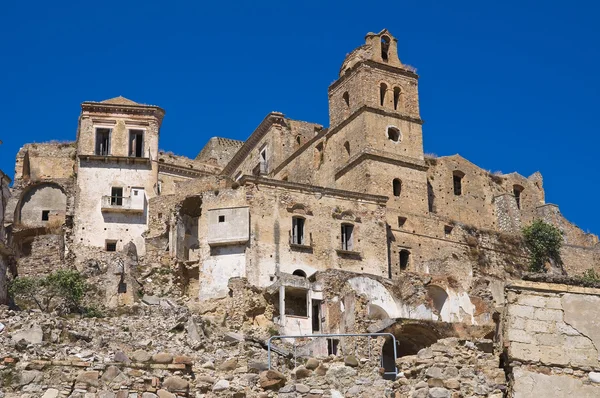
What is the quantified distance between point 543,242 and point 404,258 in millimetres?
11620

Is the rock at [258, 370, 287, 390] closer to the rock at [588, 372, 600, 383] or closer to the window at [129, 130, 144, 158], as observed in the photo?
the rock at [588, 372, 600, 383]

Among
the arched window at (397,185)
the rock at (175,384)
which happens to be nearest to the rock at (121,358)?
the rock at (175,384)

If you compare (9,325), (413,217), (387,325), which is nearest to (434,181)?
(413,217)

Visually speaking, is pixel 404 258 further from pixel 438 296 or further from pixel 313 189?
pixel 313 189

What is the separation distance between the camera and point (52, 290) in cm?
4144

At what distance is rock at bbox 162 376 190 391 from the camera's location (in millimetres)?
18484

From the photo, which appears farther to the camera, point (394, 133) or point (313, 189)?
point (394, 133)

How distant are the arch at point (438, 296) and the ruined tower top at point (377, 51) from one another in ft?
52.4

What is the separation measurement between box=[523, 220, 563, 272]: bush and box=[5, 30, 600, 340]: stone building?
947 millimetres

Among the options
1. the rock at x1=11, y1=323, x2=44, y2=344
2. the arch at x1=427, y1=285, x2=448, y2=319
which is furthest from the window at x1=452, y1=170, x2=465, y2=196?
the rock at x1=11, y1=323, x2=44, y2=344

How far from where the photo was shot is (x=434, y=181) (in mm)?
58031

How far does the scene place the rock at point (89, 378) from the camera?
1848cm

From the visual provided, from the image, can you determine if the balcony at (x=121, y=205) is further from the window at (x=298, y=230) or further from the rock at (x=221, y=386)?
the rock at (x=221, y=386)

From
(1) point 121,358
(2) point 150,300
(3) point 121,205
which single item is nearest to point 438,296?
(2) point 150,300
